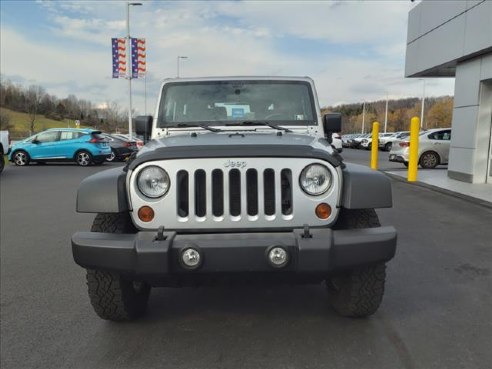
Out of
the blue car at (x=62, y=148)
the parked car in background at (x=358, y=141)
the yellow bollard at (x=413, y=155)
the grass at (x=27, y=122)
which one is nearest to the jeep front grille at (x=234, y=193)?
the yellow bollard at (x=413, y=155)

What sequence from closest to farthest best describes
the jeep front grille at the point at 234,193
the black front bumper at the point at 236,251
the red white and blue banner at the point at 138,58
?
the black front bumper at the point at 236,251, the jeep front grille at the point at 234,193, the red white and blue banner at the point at 138,58

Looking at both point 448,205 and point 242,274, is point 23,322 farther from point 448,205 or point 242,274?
point 448,205

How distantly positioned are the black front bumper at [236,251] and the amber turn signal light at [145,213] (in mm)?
142

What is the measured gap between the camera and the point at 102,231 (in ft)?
10.3

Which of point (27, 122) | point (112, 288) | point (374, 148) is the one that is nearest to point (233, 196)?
point (112, 288)

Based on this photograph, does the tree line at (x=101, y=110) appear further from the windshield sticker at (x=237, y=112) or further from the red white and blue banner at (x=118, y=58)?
the windshield sticker at (x=237, y=112)

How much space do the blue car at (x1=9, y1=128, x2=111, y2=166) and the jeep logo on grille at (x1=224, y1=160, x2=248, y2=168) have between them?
58.5 feet

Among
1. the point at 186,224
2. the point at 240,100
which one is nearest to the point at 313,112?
the point at 240,100

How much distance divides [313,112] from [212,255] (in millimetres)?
2152

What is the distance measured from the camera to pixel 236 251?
2.75 metres

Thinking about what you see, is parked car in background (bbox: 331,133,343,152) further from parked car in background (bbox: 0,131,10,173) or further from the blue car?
the blue car

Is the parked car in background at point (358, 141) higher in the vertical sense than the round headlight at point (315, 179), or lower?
lower

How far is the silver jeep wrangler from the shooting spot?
2.77m

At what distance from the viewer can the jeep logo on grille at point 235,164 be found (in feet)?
9.69
